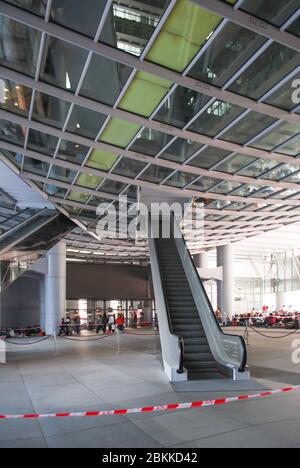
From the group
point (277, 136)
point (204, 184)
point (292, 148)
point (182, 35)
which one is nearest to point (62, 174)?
point (204, 184)

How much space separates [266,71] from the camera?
11.9 metres

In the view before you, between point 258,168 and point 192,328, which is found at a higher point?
point 258,168

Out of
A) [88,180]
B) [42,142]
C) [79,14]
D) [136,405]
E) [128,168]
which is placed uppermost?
[79,14]

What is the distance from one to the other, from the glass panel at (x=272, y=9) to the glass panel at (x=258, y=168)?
10.2m

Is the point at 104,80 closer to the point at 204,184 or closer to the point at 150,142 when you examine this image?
Result: the point at 150,142

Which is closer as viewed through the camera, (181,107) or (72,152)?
(181,107)

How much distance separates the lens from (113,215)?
29.5m

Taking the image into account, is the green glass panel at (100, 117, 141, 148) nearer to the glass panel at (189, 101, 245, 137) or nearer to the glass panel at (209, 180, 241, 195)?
the glass panel at (189, 101, 245, 137)

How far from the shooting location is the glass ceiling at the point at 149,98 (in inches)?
397

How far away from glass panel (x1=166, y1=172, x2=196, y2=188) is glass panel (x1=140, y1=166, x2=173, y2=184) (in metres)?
0.55

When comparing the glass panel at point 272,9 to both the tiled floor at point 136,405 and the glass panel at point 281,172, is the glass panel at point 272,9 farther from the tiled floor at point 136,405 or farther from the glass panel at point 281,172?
the glass panel at point 281,172

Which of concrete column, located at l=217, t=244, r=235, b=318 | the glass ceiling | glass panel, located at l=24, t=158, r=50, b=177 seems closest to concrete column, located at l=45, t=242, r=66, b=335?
the glass ceiling

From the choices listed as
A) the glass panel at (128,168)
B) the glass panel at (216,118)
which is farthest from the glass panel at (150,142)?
the glass panel at (128,168)

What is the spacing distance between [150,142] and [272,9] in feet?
28.6
